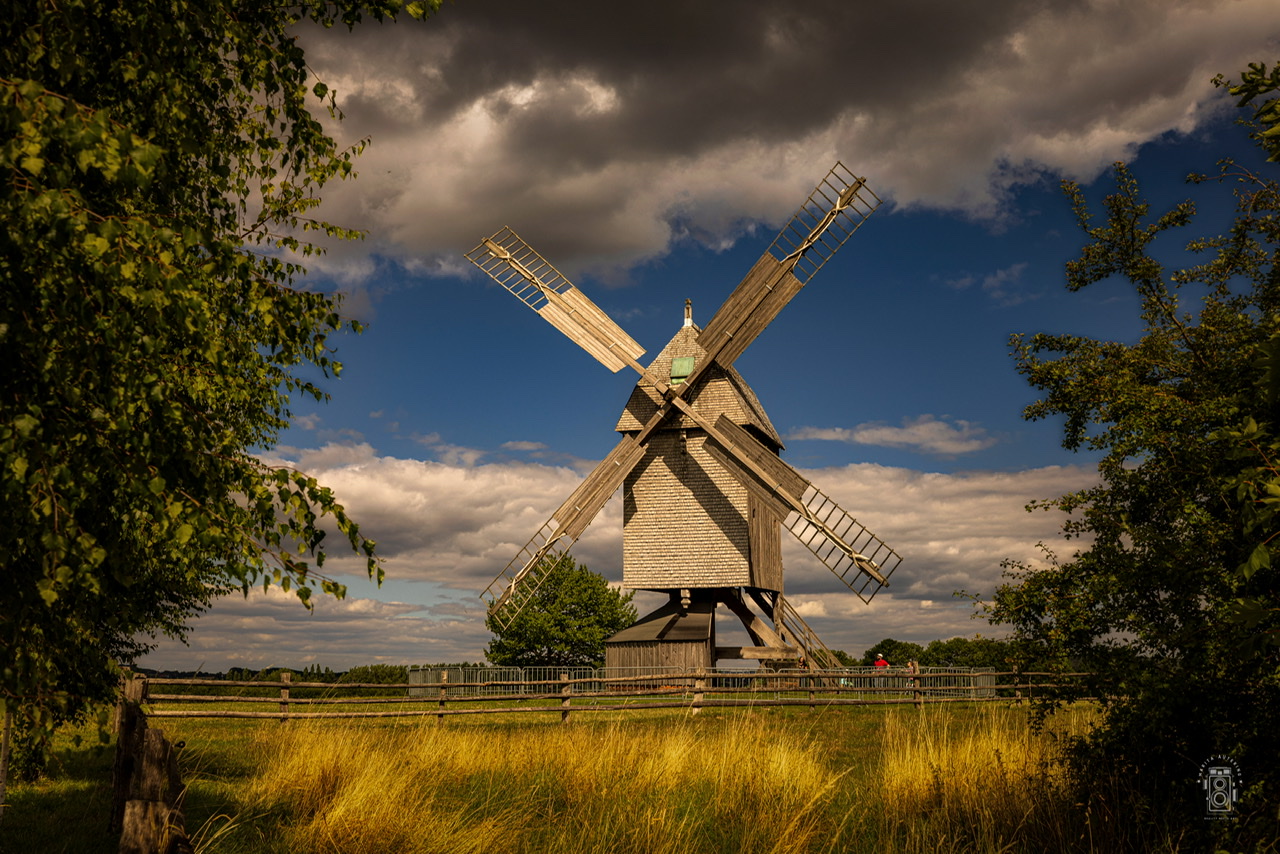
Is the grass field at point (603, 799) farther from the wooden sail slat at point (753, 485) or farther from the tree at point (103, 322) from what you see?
the wooden sail slat at point (753, 485)

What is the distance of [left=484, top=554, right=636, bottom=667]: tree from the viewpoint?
38312 mm

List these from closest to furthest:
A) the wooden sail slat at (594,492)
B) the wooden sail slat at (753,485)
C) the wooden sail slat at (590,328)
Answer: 1. the wooden sail slat at (753,485)
2. the wooden sail slat at (594,492)
3. the wooden sail slat at (590,328)

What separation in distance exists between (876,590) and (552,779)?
1348cm

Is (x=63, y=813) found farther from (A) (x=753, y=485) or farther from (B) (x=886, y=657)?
(B) (x=886, y=657)

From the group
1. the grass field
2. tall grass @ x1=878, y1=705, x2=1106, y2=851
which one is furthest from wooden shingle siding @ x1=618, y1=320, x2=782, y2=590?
tall grass @ x1=878, y1=705, x2=1106, y2=851

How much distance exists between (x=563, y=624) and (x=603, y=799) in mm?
31707

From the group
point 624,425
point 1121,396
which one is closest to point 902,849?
point 1121,396

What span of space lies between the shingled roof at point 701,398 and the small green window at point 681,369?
0.18m

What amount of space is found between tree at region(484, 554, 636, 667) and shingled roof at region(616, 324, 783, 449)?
54.2ft

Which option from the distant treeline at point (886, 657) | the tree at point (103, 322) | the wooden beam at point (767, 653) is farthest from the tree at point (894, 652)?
the tree at point (103, 322)

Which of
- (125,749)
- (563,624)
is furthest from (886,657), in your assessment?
(125,749)

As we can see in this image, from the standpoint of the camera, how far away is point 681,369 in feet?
77.0

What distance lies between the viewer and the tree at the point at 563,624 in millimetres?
38312

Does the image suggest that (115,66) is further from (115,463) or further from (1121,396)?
(1121,396)
